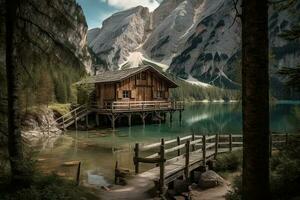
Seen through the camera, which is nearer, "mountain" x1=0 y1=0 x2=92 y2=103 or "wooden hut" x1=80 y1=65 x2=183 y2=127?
"mountain" x1=0 y1=0 x2=92 y2=103

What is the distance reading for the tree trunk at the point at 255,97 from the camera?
14.8 ft

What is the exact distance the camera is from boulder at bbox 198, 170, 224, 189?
1436 cm

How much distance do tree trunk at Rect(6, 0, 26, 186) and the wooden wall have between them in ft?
108

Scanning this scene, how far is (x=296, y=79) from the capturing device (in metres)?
7.94

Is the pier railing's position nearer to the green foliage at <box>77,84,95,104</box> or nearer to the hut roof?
the green foliage at <box>77,84,95,104</box>

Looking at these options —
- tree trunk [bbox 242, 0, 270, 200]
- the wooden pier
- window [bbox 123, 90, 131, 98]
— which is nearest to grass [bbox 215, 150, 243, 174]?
tree trunk [bbox 242, 0, 270, 200]

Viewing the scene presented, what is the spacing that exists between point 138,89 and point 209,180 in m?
30.3

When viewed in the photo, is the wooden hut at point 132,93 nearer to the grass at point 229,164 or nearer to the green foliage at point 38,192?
the grass at point 229,164

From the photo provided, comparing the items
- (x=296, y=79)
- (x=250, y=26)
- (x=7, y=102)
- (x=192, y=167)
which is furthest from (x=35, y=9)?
(x=192, y=167)

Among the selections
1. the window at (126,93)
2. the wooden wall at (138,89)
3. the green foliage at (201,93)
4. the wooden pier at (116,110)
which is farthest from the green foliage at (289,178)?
the green foliage at (201,93)

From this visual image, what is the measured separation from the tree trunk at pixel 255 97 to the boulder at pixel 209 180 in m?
9.99

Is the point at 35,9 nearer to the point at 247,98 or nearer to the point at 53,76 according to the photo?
the point at 53,76

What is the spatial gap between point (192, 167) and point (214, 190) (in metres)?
1.74

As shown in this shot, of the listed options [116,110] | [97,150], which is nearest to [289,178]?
[97,150]
